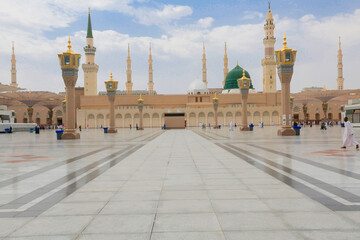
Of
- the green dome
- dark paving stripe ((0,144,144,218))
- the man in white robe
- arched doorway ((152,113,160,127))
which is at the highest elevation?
the green dome

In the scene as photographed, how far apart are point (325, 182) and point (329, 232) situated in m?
2.59

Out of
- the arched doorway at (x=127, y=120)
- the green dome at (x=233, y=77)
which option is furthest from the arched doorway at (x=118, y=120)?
the green dome at (x=233, y=77)

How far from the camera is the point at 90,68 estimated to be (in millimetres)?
68688

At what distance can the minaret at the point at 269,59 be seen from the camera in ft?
213

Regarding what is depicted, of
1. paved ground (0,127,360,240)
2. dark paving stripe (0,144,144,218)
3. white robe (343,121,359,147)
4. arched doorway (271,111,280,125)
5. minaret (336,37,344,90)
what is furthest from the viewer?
minaret (336,37,344,90)

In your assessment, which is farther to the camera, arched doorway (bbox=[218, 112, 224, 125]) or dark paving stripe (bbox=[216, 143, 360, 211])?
arched doorway (bbox=[218, 112, 224, 125])

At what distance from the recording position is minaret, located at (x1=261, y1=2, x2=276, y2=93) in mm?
64875

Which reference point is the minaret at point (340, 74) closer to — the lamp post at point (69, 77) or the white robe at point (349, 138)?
the lamp post at point (69, 77)

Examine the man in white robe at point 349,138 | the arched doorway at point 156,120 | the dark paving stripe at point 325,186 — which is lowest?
the dark paving stripe at point 325,186

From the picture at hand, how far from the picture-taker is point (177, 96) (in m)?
71.6

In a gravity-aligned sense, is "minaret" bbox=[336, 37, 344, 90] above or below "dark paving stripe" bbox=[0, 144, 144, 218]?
above

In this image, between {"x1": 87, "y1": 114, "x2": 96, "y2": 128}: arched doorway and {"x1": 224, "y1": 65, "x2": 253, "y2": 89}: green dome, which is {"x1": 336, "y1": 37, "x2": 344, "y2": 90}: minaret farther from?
{"x1": 87, "y1": 114, "x2": 96, "y2": 128}: arched doorway

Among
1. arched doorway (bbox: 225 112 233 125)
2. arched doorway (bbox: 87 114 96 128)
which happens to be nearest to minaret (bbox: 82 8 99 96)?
arched doorway (bbox: 87 114 96 128)

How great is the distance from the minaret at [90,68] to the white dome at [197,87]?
24.6 meters
